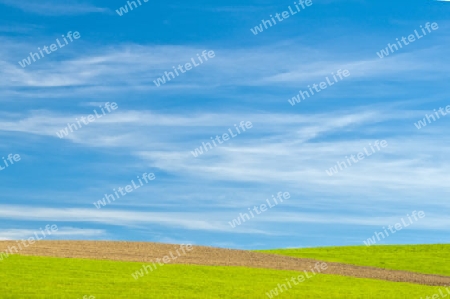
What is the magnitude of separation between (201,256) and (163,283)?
49.0 feet

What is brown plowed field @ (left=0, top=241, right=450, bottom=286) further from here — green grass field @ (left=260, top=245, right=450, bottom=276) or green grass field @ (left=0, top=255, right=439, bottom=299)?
green grass field @ (left=260, top=245, right=450, bottom=276)

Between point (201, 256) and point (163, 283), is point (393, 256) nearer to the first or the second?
point (201, 256)

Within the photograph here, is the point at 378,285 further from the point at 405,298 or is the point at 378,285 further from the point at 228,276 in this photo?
the point at 228,276

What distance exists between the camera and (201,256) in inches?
1748

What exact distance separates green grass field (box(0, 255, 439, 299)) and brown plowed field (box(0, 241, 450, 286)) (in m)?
3.31

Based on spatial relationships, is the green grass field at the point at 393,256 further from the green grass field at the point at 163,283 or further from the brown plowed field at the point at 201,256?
the green grass field at the point at 163,283

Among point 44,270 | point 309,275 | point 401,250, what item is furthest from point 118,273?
point 401,250

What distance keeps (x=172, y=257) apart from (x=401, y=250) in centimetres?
2627

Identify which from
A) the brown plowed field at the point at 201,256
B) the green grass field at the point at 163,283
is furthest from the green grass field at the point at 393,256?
the green grass field at the point at 163,283

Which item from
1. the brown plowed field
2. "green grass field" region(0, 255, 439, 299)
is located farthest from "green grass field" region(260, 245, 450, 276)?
"green grass field" region(0, 255, 439, 299)

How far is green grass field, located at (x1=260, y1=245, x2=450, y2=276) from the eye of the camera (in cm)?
4744

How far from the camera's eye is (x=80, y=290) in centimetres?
2634

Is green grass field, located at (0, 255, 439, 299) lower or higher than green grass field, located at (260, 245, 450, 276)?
higher

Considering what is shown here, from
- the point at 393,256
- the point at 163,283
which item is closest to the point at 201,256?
the point at 163,283
